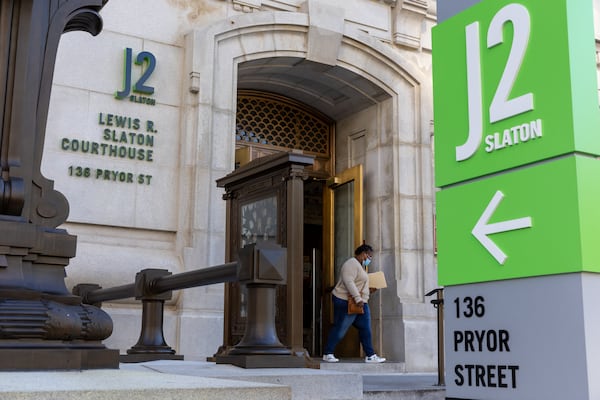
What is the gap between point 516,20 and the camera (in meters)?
2.15

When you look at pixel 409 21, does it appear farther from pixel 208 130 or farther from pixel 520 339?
pixel 520 339

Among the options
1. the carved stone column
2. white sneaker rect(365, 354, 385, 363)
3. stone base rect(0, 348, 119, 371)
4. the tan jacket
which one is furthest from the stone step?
white sneaker rect(365, 354, 385, 363)

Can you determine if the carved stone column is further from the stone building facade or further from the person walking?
the person walking

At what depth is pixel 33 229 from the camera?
3477 millimetres

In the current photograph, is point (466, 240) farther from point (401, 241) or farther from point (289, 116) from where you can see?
point (289, 116)

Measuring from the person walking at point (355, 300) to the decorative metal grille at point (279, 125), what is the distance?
274cm

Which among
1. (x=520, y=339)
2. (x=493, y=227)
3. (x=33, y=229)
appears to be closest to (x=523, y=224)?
(x=493, y=227)

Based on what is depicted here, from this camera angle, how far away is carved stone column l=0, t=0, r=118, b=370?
10.7 feet

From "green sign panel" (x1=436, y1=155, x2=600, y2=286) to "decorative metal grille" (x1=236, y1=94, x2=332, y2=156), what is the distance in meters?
9.93

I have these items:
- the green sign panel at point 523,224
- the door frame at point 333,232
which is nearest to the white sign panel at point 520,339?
the green sign panel at point 523,224

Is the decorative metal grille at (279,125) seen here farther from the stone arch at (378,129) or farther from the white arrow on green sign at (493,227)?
the white arrow on green sign at (493,227)

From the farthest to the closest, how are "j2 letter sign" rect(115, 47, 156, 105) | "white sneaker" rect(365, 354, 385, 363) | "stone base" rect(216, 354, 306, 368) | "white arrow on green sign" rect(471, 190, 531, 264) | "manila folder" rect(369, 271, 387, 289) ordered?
"manila folder" rect(369, 271, 387, 289) < "white sneaker" rect(365, 354, 385, 363) < "j2 letter sign" rect(115, 47, 156, 105) < "stone base" rect(216, 354, 306, 368) < "white arrow on green sign" rect(471, 190, 531, 264)

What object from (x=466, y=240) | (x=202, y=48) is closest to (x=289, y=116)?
(x=202, y=48)

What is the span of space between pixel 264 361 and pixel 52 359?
79.8 inches
